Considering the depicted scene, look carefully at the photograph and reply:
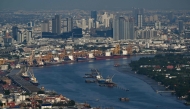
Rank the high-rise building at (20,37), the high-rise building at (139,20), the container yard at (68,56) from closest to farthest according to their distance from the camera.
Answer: the container yard at (68,56)
the high-rise building at (20,37)
the high-rise building at (139,20)

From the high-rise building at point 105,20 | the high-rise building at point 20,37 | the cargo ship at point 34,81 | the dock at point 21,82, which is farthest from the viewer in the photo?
the high-rise building at point 105,20

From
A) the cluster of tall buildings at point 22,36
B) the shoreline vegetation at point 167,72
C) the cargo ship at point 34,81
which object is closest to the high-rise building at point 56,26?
the cluster of tall buildings at point 22,36

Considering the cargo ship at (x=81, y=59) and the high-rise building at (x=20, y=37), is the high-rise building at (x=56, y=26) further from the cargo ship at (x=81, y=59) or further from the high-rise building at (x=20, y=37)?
the cargo ship at (x=81, y=59)

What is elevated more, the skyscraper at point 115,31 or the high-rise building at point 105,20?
the high-rise building at point 105,20

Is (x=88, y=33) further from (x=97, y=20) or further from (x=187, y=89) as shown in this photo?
(x=187, y=89)

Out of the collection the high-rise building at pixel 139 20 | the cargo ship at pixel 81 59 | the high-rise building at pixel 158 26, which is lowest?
the cargo ship at pixel 81 59

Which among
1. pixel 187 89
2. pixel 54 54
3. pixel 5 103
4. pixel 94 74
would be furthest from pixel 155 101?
pixel 54 54

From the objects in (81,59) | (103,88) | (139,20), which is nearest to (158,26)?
(139,20)

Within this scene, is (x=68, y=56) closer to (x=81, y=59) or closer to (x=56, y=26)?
(x=81, y=59)
